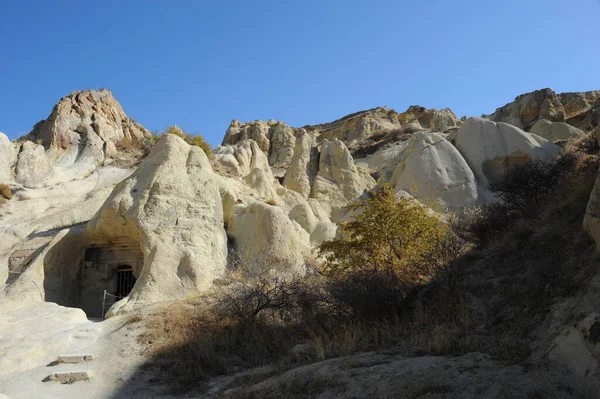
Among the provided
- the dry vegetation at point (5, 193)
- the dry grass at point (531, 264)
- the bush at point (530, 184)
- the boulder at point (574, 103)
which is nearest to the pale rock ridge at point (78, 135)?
the dry vegetation at point (5, 193)

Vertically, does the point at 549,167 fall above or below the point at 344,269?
above

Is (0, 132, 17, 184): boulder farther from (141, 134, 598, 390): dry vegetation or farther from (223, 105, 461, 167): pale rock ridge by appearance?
(223, 105, 461, 167): pale rock ridge

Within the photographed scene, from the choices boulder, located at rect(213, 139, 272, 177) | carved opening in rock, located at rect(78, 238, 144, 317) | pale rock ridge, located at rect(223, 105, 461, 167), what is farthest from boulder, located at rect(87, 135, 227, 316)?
pale rock ridge, located at rect(223, 105, 461, 167)

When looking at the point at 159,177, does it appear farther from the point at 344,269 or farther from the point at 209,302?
the point at 344,269

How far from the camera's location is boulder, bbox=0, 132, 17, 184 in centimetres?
2259

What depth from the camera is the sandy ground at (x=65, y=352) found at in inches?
323

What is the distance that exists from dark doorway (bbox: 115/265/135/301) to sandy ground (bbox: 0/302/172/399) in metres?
3.18

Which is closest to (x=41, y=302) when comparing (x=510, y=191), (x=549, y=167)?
(x=510, y=191)

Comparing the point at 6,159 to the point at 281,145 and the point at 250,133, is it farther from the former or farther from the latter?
the point at 250,133

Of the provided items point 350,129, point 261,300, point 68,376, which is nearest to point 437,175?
point 261,300

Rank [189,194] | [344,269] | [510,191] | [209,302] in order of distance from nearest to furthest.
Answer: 1. [209,302]
2. [344,269]
3. [510,191]
4. [189,194]

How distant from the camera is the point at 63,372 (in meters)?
8.57

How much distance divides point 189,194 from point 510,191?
8.76m

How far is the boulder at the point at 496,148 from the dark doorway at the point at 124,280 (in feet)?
46.6
